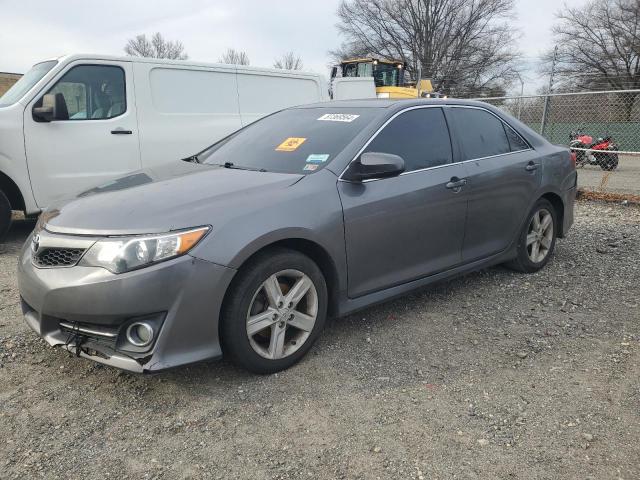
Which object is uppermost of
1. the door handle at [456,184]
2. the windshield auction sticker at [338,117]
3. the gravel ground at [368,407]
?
the windshield auction sticker at [338,117]

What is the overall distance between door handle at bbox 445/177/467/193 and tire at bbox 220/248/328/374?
4.13 ft

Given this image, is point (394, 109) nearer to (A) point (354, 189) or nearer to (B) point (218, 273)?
(A) point (354, 189)

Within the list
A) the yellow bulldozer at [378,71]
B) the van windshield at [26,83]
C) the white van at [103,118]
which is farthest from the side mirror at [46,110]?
the yellow bulldozer at [378,71]

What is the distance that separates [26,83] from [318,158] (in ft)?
13.8

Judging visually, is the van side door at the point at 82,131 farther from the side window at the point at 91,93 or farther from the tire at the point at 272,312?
the tire at the point at 272,312

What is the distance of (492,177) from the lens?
4.00 m

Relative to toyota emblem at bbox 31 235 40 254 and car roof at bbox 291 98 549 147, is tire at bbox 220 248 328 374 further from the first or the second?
car roof at bbox 291 98 549 147

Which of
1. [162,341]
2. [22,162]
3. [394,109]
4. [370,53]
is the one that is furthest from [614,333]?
[370,53]

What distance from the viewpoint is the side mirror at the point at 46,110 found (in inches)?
212

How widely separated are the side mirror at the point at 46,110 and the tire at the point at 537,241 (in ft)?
15.6

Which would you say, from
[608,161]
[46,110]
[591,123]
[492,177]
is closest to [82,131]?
[46,110]

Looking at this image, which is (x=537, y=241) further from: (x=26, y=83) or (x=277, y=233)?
(x=26, y=83)

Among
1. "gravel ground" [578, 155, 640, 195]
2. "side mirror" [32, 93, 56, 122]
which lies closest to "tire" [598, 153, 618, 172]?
"gravel ground" [578, 155, 640, 195]

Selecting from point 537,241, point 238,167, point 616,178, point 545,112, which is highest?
point 545,112
